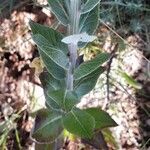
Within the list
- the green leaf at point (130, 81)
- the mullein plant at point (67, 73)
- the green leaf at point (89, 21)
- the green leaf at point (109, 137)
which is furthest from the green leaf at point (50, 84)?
the green leaf at point (130, 81)

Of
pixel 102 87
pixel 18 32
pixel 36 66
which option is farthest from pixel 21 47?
pixel 102 87

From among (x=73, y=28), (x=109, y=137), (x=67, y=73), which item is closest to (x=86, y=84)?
(x=67, y=73)

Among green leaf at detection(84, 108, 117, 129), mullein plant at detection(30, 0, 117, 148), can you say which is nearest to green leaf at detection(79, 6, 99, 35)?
mullein plant at detection(30, 0, 117, 148)

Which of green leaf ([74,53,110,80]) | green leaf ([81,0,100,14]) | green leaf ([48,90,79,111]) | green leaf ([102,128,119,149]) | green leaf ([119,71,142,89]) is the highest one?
green leaf ([81,0,100,14])

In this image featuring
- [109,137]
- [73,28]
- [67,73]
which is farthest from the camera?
[109,137]

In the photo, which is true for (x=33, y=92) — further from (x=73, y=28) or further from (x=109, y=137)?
(x=73, y=28)

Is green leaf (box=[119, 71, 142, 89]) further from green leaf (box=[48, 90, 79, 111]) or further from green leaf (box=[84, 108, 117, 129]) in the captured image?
green leaf (box=[48, 90, 79, 111])
